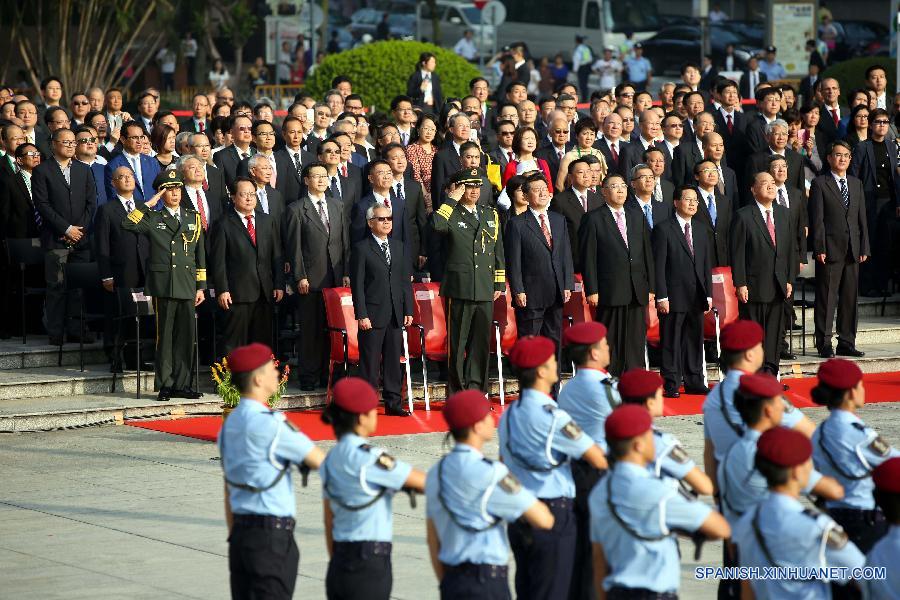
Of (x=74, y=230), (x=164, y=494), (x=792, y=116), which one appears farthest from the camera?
(x=792, y=116)

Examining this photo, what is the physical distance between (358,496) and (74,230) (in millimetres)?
9861

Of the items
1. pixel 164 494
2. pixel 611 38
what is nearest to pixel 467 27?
pixel 611 38

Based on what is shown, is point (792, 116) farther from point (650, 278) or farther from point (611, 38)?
point (611, 38)

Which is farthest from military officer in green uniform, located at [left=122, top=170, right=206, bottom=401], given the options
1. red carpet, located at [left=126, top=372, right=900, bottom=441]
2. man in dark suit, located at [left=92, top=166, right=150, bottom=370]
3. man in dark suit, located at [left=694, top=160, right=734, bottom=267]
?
man in dark suit, located at [left=694, top=160, right=734, bottom=267]

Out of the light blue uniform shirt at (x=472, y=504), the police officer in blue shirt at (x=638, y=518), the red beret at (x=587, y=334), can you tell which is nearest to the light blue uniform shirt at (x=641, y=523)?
the police officer in blue shirt at (x=638, y=518)

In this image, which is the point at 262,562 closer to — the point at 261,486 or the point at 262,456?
the point at 261,486

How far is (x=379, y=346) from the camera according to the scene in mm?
15453

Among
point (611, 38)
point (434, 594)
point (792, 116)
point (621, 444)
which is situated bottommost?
point (434, 594)

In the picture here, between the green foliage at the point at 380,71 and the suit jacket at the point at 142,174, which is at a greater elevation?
the green foliage at the point at 380,71

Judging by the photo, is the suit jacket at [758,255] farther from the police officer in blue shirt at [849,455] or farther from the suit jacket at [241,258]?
the police officer in blue shirt at [849,455]

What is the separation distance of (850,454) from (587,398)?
1.47 metres

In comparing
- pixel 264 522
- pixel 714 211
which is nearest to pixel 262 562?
pixel 264 522

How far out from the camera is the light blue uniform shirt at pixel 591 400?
9180 millimetres

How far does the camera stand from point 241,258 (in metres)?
15.8
